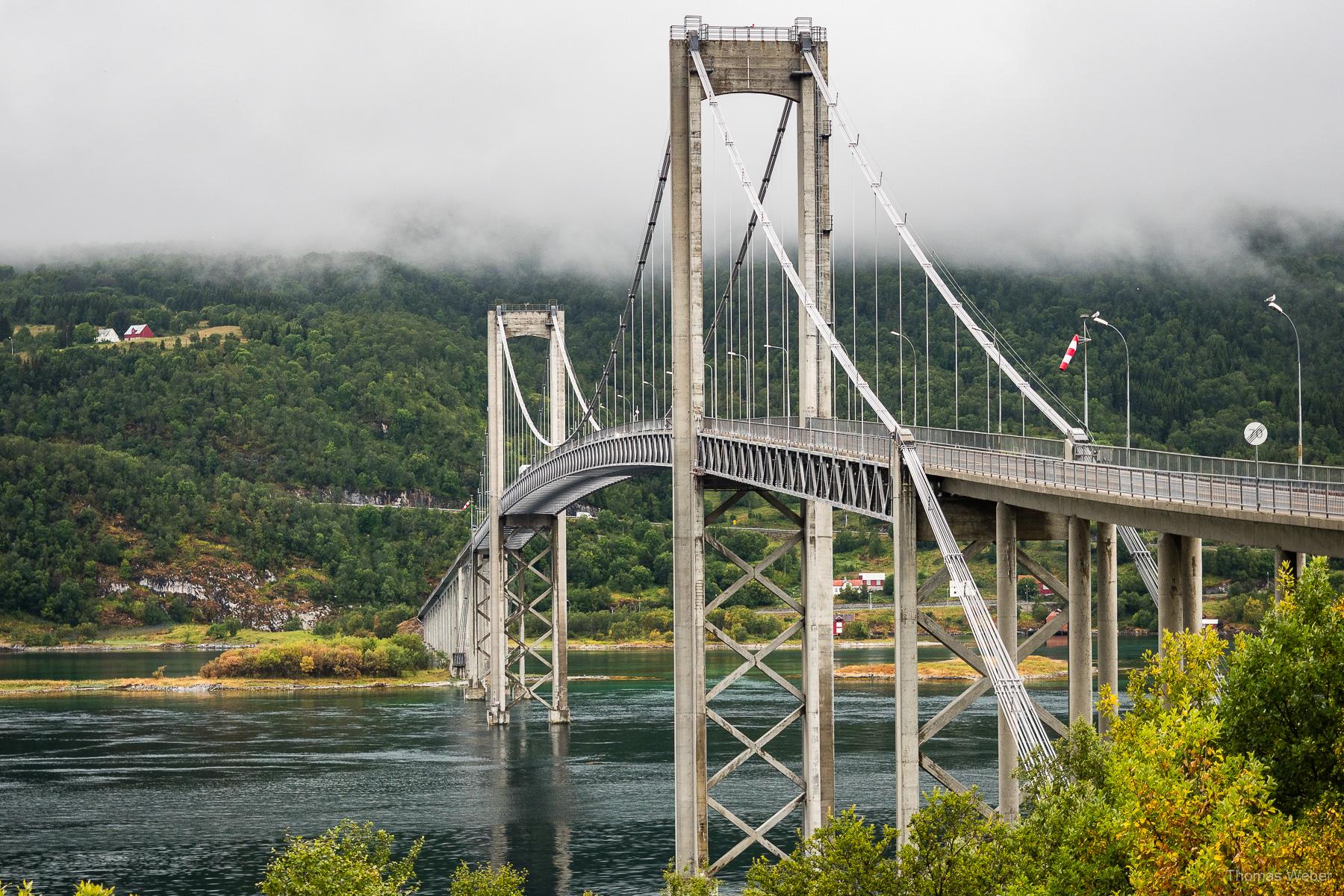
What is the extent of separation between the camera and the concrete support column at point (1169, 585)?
22312 mm

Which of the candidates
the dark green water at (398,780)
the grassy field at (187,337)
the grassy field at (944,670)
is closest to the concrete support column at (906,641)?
the dark green water at (398,780)

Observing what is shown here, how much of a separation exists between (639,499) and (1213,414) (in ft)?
170

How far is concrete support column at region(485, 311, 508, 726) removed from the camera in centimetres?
7600

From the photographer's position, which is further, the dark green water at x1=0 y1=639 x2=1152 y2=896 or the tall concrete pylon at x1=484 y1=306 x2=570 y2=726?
the tall concrete pylon at x1=484 y1=306 x2=570 y2=726

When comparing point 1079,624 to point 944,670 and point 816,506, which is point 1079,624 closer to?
point 816,506

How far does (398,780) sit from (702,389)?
83.3ft

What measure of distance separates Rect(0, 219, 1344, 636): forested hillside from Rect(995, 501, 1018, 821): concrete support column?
54.4m

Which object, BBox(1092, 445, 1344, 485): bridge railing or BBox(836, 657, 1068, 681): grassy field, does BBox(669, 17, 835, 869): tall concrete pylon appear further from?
BBox(836, 657, 1068, 681): grassy field

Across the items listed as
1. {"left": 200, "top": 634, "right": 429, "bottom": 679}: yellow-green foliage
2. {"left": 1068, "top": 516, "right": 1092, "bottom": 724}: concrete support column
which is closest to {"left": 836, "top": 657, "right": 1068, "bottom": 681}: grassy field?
{"left": 200, "top": 634, "right": 429, "bottom": 679}: yellow-green foliage

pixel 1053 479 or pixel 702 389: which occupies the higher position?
pixel 702 389

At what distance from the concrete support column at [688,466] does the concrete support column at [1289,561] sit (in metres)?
18.2

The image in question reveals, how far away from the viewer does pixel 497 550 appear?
80188 mm

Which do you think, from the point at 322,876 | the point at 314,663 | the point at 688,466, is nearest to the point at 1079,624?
the point at 322,876

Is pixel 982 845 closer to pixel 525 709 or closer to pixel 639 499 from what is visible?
pixel 525 709
